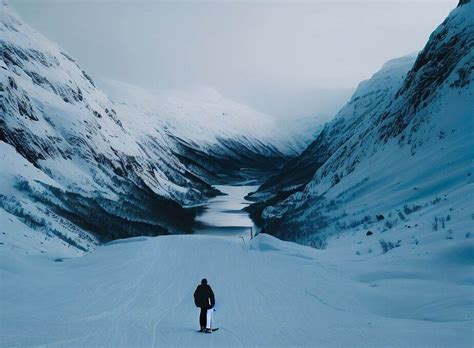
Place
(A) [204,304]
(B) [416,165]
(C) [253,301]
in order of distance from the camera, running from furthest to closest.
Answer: (B) [416,165], (C) [253,301], (A) [204,304]

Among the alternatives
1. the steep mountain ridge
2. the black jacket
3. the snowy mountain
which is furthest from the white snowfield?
the steep mountain ridge

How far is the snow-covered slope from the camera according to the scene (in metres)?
55.2

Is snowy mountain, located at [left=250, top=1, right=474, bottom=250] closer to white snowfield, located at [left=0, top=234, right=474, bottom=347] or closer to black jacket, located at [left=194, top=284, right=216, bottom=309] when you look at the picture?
white snowfield, located at [left=0, top=234, right=474, bottom=347]

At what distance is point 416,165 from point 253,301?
23.1 metres

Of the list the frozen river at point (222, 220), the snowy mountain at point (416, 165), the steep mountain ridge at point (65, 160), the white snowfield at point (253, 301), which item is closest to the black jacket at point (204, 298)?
the white snowfield at point (253, 301)

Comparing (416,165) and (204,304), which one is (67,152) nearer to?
(416,165)

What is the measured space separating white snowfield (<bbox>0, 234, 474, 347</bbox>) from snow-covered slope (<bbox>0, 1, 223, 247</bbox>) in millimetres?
20261

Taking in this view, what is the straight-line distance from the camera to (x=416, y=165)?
33.2m

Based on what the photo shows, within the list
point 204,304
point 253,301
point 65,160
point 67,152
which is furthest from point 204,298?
point 67,152

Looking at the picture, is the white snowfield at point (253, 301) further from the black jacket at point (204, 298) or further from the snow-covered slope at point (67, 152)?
the snow-covered slope at point (67, 152)

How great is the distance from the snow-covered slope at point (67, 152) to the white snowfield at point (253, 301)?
66.5ft

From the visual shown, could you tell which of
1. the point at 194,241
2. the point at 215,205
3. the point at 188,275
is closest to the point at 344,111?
the point at 215,205

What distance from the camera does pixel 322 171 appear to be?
63.0 metres

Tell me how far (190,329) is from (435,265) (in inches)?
322
